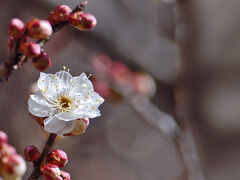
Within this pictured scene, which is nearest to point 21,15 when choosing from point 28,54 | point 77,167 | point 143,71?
point 143,71

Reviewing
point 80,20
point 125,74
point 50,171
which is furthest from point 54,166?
point 125,74

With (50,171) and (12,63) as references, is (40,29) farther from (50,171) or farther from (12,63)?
(50,171)

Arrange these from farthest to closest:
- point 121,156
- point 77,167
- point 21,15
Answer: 1. point 121,156
2. point 77,167
3. point 21,15

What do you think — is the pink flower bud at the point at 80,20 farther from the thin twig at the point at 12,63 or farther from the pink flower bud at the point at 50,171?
the pink flower bud at the point at 50,171

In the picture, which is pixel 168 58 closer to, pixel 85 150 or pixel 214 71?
pixel 214 71

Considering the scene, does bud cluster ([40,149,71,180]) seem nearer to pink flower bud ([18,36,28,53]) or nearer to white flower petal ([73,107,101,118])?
white flower petal ([73,107,101,118])
